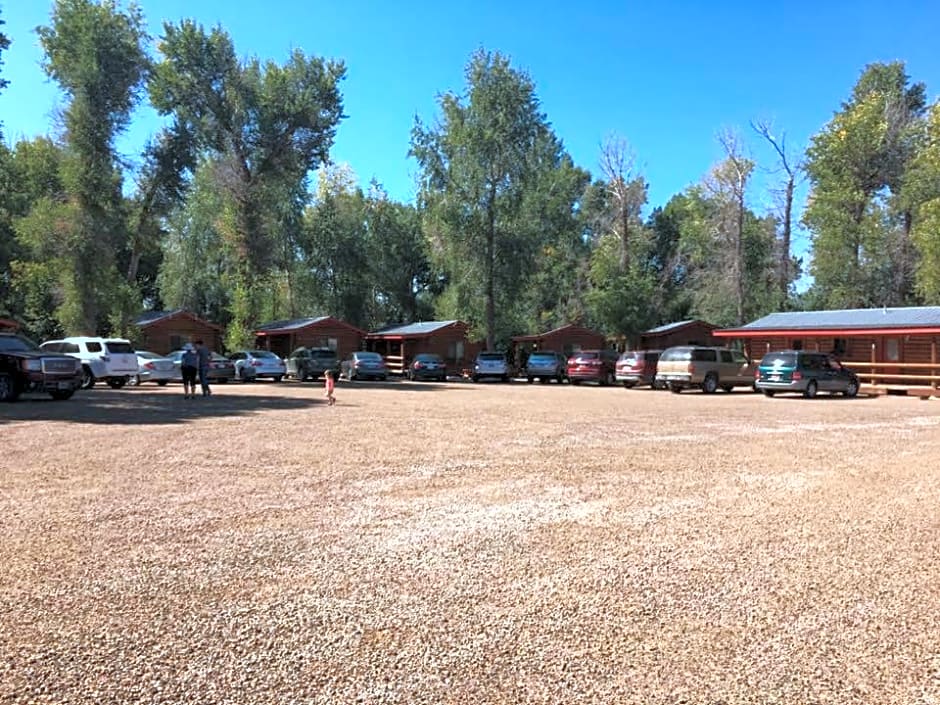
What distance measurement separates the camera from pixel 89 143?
34.7 m

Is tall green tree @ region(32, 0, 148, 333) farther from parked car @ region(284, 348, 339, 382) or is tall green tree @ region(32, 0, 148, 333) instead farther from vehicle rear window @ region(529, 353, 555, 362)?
vehicle rear window @ region(529, 353, 555, 362)

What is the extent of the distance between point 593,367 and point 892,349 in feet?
39.1

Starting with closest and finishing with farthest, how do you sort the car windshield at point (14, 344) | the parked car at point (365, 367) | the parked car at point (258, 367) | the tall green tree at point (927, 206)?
the car windshield at point (14, 344), the parked car at point (258, 367), the parked car at point (365, 367), the tall green tree at point (927, 206)

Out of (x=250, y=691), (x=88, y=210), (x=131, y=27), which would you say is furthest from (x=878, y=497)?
(x=131, y=27)

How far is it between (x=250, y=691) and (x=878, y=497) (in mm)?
6642

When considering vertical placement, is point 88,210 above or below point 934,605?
above

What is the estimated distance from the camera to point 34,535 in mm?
5852

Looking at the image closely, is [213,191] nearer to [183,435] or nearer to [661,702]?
[183,435]

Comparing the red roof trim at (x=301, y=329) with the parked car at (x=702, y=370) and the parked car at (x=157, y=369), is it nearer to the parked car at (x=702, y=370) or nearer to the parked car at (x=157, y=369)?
the parked car at (x=157, y=369)

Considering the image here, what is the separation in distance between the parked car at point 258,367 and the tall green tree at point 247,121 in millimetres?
10207

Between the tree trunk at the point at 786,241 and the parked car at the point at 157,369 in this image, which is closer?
the parked car at the point at 157,369

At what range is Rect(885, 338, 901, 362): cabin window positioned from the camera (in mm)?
29000

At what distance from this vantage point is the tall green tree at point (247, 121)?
40375mm

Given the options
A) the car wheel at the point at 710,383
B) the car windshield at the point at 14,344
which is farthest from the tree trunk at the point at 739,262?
the car windshield at the point at 14,344
